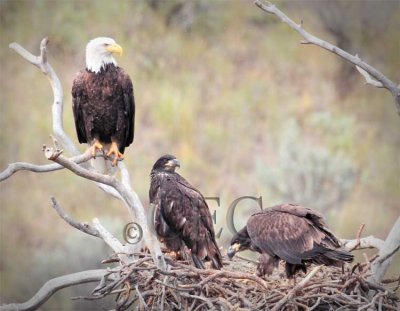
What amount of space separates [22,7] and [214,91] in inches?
120

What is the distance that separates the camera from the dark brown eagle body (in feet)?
22.4

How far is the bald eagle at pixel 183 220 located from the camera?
629 cm

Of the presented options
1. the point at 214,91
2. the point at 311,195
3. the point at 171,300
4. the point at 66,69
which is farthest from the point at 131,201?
the point at 214,91

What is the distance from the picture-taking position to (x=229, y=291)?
576 cm

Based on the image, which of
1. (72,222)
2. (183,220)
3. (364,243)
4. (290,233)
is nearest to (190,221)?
(183,220)

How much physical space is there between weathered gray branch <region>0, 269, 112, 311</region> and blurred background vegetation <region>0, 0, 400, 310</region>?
7.62 meters

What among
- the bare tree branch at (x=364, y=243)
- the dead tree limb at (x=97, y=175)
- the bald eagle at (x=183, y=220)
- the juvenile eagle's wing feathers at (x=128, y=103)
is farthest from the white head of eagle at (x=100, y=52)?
the bare tree branch at (x=364, y=243)

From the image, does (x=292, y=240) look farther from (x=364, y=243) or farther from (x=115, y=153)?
(x=115, y=153)

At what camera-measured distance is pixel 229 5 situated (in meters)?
16.4

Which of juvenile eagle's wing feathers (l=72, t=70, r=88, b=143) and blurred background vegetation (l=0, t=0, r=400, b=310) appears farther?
blurred background vegetation (l=0, t=0, r=400, b=310)

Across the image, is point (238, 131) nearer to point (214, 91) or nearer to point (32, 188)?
point (214, 91)

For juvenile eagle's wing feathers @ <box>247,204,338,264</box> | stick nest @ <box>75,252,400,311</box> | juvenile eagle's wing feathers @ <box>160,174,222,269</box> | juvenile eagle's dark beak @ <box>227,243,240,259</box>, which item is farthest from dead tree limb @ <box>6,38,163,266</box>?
juvenile eagle's wing feathers @ <box>247,204,338,264</box>

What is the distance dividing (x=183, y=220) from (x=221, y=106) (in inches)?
386

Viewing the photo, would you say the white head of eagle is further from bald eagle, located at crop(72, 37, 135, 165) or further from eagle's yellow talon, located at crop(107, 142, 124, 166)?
eagle's yellow talon, located at crop(107, 142, 124, 166)
